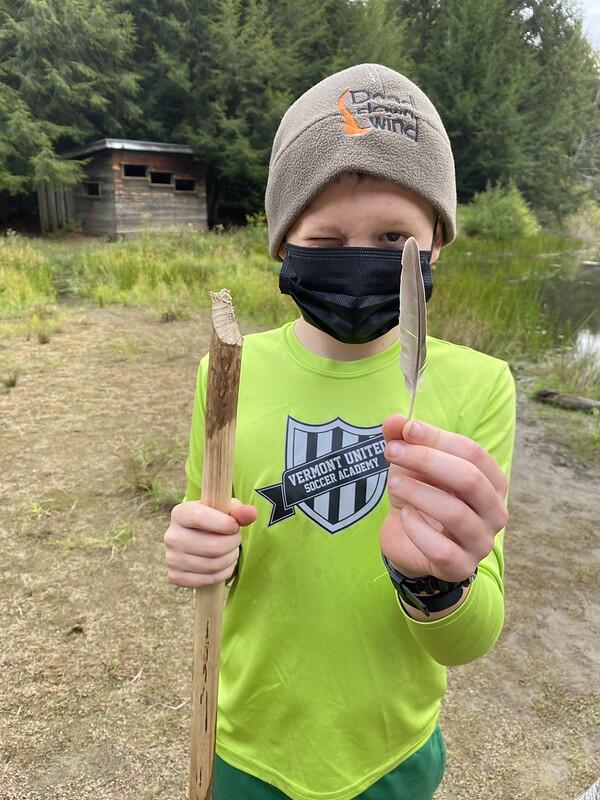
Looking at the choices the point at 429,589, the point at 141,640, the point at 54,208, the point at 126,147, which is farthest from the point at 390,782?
the point at 54,208

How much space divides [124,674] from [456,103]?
103 ft

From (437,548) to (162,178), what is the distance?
24933 millimetres

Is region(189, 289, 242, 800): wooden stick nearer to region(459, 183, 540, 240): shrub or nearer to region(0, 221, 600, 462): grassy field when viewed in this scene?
region(0, 221, 600, 462): grassy field

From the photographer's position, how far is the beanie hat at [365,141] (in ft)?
3.88

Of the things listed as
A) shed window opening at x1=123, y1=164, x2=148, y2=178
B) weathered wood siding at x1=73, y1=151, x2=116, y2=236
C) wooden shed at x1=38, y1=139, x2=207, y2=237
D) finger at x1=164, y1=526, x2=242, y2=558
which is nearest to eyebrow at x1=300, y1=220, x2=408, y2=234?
finger at x1=164, y1=526, x2=242, y2=558

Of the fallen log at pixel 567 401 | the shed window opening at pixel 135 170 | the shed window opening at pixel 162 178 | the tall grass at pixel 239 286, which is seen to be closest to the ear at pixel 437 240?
the fallen log at pixel 567 401

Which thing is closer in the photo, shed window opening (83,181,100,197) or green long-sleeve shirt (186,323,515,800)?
green long-sleeve shirt (186,323,515,800)

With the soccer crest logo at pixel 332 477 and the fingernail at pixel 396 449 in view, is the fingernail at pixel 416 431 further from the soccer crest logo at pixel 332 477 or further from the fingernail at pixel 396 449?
the soccer crest logo at pixel 332 477

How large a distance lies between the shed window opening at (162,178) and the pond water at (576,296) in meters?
14.8

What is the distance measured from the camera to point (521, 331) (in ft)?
25.5

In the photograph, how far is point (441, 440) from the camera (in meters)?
0.78

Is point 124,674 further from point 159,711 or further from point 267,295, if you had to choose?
point 267,295

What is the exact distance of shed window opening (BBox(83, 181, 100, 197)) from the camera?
22.0 meters

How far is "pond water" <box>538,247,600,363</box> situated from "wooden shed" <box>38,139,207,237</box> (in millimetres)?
13922
